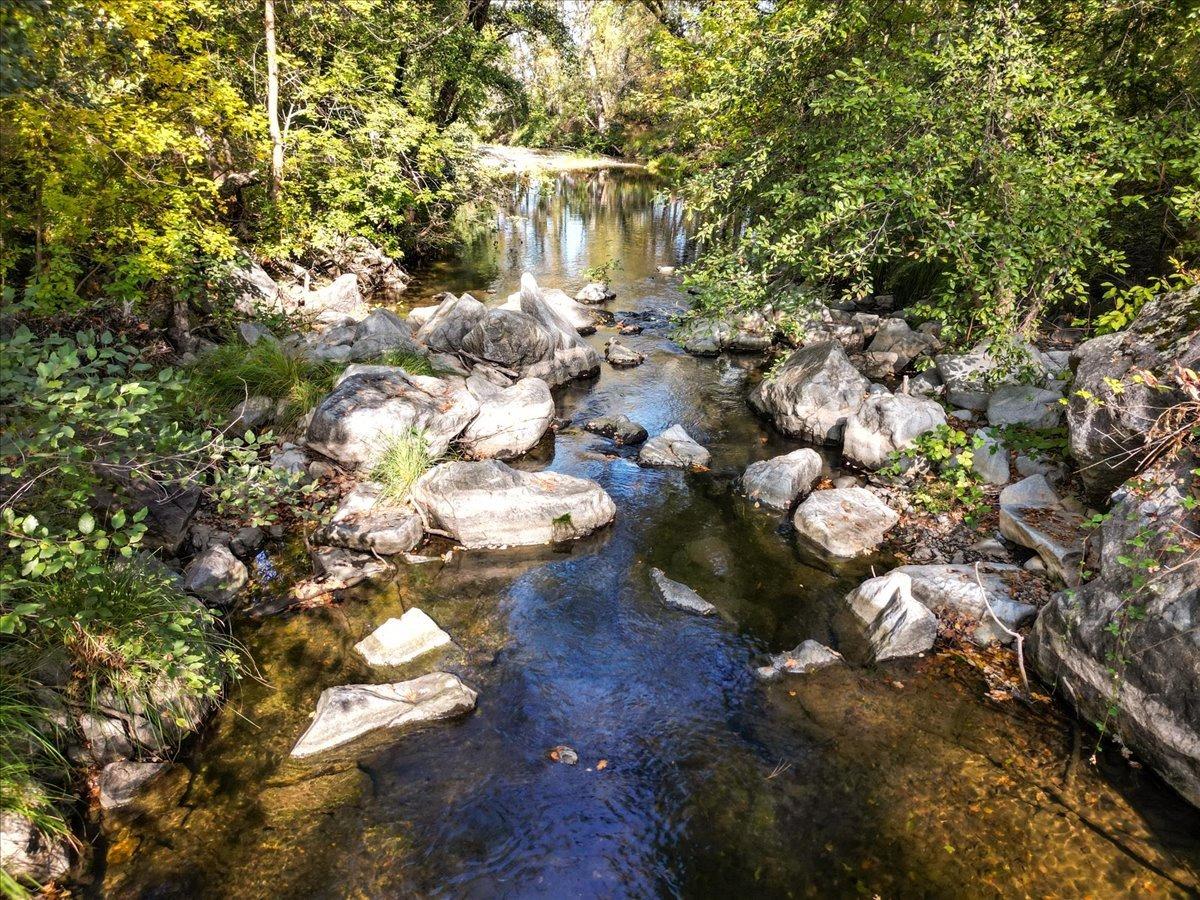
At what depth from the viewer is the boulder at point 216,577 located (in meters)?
6.31

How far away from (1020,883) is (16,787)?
6.40 m

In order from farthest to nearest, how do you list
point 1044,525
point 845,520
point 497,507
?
1. point 845,520
2. point 497,507
3. point 1044,525

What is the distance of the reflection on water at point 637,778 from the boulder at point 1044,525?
1549mm

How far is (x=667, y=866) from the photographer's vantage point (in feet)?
14.3

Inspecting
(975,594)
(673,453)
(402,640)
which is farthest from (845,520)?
(402,640)

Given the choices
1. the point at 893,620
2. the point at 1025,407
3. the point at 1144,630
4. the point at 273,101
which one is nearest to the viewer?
the point at 1144,630

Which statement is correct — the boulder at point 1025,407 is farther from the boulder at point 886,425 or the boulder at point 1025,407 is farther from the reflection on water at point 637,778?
the reflection on water at point 637,778

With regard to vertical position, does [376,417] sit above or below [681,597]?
above

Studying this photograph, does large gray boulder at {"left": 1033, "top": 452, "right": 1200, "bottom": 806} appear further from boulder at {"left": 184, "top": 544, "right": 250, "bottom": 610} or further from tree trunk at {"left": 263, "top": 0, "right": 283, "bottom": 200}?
tree trunk at {"left": 263, "top": 0, "right": 283, "bottom": 200}

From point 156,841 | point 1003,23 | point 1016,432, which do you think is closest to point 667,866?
point 156,841

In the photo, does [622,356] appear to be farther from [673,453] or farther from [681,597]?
[681,597]

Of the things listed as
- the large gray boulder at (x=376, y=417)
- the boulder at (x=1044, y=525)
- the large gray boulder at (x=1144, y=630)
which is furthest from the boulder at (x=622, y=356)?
the large gray boulder at (x=1144, y=630)

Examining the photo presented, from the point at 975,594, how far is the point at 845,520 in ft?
5.81

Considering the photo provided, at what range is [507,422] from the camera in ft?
32.4
